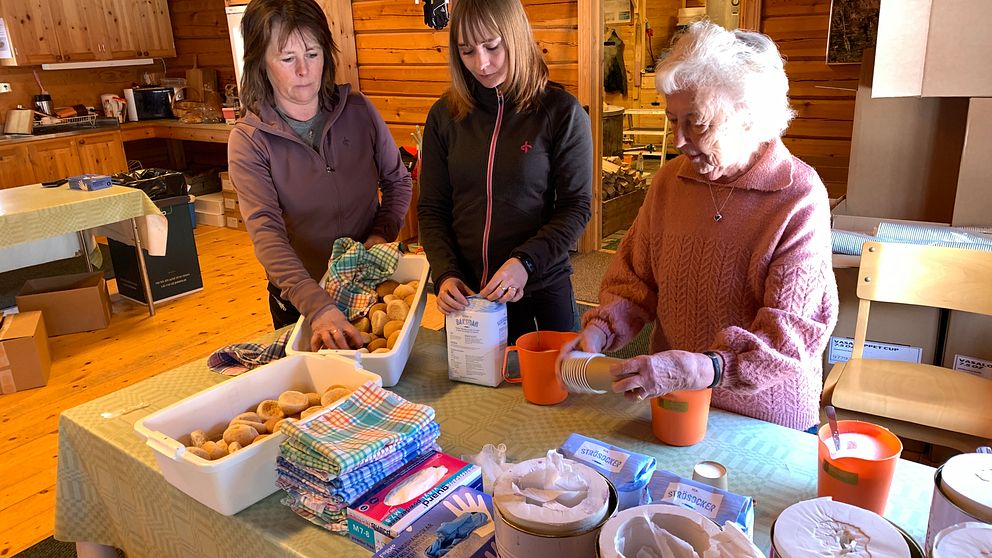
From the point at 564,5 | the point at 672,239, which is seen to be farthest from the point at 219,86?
the point at 672,239

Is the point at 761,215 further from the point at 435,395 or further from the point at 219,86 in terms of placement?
the point at 219,86

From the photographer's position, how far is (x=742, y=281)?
1.20 metres

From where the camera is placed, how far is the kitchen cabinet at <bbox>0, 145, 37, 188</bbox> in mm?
5219

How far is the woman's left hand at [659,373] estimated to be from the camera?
1.00 metres

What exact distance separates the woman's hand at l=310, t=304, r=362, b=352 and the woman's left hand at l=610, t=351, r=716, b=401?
62cm

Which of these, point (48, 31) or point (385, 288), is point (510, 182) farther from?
point (48, 31)

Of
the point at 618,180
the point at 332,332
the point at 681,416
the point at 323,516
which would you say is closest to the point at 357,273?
the point at 332,332

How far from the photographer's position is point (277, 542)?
3.19 ft

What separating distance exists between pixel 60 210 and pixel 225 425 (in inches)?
114

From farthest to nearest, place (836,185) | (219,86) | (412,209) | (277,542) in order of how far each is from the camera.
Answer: (219,86)
(412,209)
(836,185)
(277,542)

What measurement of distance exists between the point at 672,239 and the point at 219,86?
6489 mm

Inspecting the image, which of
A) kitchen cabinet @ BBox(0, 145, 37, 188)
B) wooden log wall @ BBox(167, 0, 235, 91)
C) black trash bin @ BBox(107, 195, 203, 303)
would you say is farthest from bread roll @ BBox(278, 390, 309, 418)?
wooden log wall @ BBox(167, 0, 235, 91)

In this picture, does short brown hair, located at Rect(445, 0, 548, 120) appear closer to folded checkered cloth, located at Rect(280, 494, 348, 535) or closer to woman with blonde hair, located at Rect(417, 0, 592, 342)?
woman with blonde hair, located at Rect(417, 0, 592, 342)

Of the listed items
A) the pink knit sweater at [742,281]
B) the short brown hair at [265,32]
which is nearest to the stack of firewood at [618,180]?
the short brown hair at [265,32]
